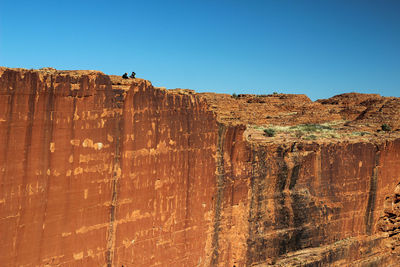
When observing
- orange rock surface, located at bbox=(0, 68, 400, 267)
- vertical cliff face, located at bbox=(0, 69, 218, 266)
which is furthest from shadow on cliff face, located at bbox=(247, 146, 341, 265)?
vertical cliff face, located at bbox=(0, 69, 218, 266)

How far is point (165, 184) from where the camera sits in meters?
7.59

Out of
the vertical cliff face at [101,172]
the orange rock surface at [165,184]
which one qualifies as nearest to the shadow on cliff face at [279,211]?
the orange rock surface at [165,184]

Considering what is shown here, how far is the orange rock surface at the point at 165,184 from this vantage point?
575 centimetres

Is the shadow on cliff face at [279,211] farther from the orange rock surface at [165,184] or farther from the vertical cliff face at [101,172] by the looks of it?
the vertical cliff face at [101,172]

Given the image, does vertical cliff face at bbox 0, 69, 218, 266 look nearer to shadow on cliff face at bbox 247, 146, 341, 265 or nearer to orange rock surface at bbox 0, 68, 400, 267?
orange rock surface at bbox 0, 68, 400, 267

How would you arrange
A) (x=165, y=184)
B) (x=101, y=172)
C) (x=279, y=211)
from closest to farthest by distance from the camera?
(x=101, y=172)
(x=165, y=184)
(x=279, y=211)

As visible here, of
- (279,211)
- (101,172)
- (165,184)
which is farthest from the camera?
(279,211)

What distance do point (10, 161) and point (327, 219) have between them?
9.72 meters

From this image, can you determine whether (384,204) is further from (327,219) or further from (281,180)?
(281,180)

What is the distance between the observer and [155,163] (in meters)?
7.35

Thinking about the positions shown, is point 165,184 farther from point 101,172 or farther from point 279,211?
point 279,211

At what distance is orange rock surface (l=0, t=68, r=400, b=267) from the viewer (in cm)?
575

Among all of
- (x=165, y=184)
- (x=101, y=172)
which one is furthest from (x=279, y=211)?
(x=101, y=172)

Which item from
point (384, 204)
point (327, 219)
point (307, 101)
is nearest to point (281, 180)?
point (327, 219)
